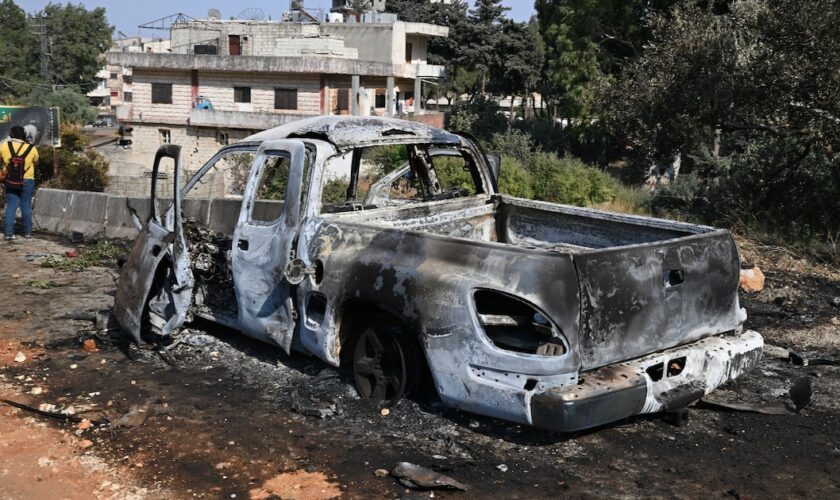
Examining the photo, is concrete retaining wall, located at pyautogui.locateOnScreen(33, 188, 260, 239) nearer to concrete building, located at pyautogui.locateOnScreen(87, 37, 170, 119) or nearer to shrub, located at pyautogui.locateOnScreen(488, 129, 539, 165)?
shrub, located at pyautogui.locateOnScreen(488, 129, 539, 165)

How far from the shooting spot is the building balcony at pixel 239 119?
41000mm

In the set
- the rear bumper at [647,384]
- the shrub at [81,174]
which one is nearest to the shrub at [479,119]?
the shrub at [81,174]

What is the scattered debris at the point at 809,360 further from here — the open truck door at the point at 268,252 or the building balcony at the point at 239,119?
the building balcony at the point at 239,119

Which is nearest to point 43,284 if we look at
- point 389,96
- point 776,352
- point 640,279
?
point 640,279

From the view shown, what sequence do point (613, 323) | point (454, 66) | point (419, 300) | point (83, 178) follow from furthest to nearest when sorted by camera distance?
point (454, 66) < point (83, 178) < point (419, 300) < point (613, 323)

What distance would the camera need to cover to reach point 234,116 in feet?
136

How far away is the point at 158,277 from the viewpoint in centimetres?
672

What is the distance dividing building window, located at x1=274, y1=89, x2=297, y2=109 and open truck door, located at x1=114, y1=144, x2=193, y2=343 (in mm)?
36411

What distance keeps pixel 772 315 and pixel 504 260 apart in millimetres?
4344

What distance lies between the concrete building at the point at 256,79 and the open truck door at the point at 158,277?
33.9 metres

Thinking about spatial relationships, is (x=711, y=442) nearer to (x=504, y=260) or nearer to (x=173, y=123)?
(x=504, y=260)

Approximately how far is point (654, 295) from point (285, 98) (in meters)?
39.6

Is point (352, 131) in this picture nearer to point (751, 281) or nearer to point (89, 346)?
point (89, 346)

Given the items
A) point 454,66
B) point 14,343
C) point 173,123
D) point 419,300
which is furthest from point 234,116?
point 419,300
